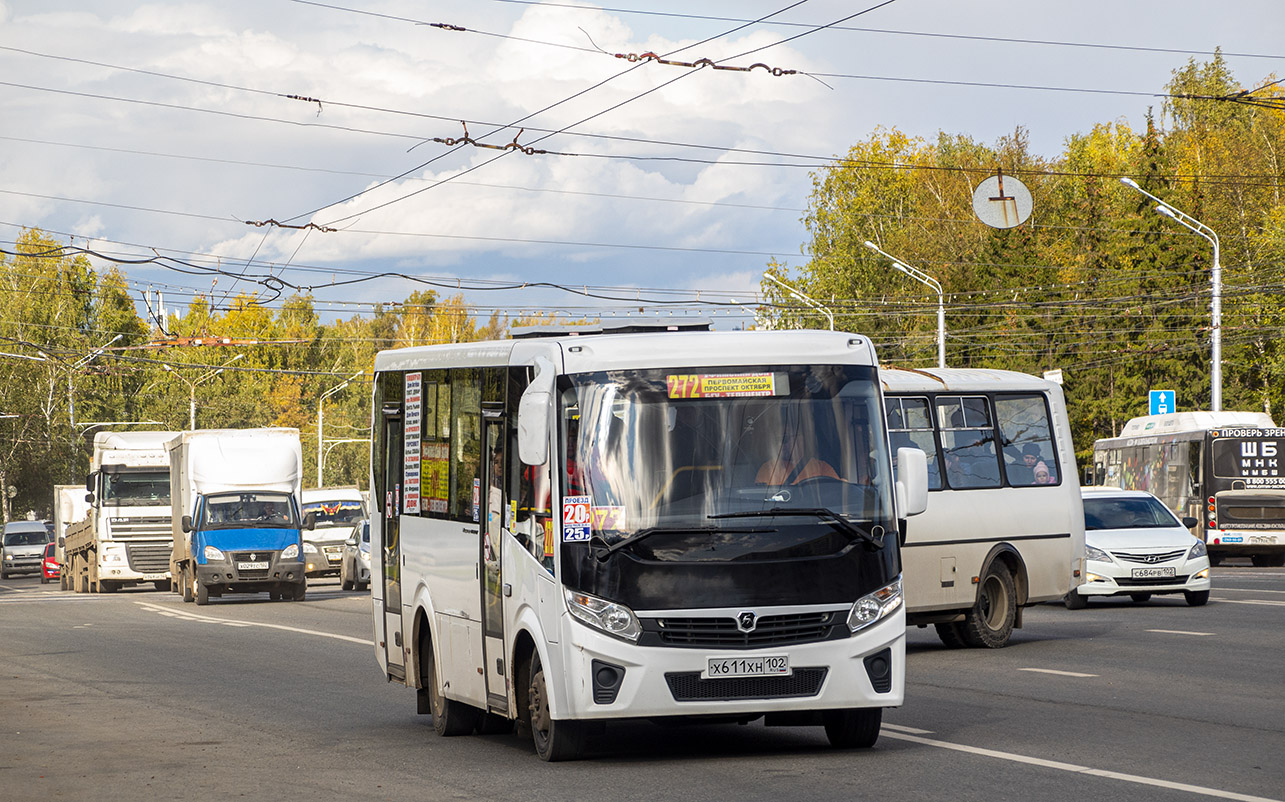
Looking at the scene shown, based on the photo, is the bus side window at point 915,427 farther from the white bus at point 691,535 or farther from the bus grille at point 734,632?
the bus grille at point 734,632

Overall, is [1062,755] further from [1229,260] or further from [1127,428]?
[1229,260]

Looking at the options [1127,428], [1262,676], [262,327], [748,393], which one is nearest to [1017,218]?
[1127,428]

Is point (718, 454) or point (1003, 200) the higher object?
point (1003, 200)

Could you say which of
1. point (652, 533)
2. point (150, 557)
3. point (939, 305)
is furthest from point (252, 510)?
point (652, 533)

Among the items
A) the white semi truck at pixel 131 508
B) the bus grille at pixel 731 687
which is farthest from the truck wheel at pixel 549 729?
the white semi truck at pixel 131 508

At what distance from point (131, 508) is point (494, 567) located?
32.0 metres

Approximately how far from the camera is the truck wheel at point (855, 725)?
10.9m

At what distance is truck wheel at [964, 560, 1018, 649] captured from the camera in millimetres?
19031

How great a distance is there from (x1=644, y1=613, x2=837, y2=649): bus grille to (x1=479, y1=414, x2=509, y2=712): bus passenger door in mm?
1341

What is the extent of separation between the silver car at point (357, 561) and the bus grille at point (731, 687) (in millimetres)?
29096

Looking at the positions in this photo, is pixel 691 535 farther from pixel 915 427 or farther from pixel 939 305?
pixel 939 305

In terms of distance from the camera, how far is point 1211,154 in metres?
72.8

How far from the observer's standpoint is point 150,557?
41.9m

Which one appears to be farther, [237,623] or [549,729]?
[237,623]
